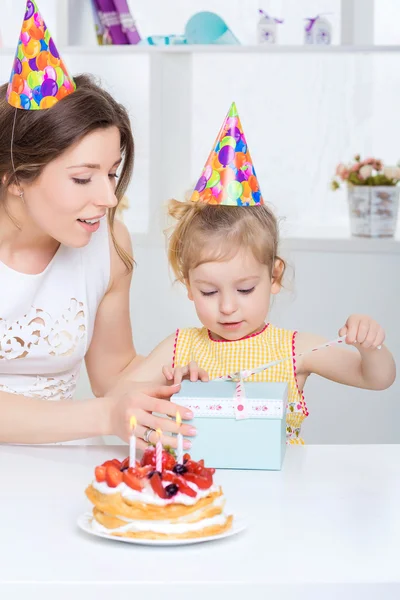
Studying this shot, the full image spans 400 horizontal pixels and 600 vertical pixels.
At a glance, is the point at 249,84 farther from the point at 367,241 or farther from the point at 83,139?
the point at 83,139

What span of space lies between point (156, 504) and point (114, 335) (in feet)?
3.34

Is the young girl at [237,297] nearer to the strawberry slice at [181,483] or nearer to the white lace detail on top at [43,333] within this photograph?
the white lace detail on top at [43,333]

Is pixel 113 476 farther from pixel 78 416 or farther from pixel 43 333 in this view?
pixel 43 333

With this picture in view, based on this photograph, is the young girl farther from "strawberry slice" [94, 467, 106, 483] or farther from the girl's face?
"strawberry slice" [94, 467, 106, 483]

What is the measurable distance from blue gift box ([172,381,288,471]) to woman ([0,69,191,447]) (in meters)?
0.03

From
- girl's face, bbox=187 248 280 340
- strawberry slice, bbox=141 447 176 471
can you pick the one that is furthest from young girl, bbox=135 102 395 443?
strawberry slice, bbox=141 447 176 471

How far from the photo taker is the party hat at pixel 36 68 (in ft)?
5.26

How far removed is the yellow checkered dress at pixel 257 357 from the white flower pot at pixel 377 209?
1.12 meters

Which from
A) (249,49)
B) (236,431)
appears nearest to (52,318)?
(236,431)

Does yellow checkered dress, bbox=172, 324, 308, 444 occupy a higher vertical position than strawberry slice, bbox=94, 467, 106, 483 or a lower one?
lower

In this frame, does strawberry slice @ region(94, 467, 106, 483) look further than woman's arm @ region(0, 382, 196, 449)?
No

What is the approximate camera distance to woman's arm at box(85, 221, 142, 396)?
6.65ft

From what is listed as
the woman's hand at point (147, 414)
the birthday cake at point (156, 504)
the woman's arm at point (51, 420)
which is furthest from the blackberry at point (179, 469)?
the woman's arm at point (51, 420)

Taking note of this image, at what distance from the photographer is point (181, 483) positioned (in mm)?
1054
